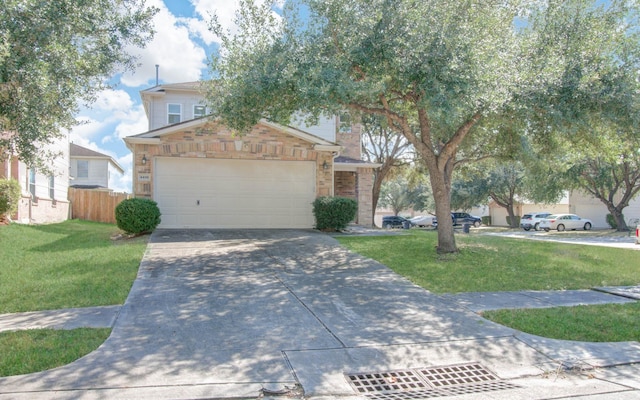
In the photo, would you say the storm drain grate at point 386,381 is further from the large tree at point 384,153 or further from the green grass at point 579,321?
the large tree at point 384,153

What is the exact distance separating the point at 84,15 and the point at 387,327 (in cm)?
698

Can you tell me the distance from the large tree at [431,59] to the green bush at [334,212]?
16.5ft

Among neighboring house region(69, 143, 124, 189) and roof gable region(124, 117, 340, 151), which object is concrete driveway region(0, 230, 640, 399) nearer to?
roof gable region(124, 117, 340, 151)

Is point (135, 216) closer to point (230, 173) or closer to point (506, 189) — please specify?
point (230, 173)

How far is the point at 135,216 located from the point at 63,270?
14.8 ft

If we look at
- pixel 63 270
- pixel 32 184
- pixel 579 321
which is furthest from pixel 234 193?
pixel 579 321

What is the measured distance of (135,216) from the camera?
13289mm

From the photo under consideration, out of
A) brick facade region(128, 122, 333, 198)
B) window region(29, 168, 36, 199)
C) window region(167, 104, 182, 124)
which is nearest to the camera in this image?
brick facade region(128, 122, 333, 198)

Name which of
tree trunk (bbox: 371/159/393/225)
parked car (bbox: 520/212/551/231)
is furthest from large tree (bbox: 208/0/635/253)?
parked car (bbox: 520/212/551/231)

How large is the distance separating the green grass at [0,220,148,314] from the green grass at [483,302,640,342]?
5.92 meters

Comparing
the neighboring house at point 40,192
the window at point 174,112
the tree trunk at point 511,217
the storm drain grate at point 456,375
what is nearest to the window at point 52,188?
the neighboring house at point 40,192

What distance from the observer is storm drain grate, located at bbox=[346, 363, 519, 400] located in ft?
14.5

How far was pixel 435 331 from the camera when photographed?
6.04m

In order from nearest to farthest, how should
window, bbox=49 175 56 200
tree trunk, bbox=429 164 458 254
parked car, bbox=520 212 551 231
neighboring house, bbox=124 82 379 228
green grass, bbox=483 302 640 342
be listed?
green grass, bbox=483 302 640 342 < tree trunk, bbox=429 164 458 254 < neighboring house, bbox=124 82 379 228 < window, bbox=49 175 56 200 < parked car, bbox=520 212 551 231
